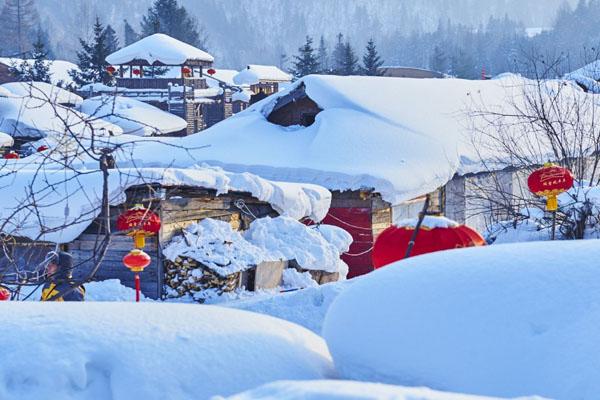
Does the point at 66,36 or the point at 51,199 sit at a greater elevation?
the point at 66,36

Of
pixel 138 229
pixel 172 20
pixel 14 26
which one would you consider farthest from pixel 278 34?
pixel 138 229

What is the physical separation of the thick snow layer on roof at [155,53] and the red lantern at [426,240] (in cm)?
3266

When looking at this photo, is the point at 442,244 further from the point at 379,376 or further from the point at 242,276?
the point at 242,276

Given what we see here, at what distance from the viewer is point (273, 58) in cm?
16975

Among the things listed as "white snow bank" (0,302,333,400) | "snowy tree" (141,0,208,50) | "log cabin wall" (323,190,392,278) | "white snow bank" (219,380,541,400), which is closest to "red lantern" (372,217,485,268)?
"white snow bank" (0,302,333,400)

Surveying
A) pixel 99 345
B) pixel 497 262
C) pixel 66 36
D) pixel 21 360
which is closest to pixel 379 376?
pixel 497 262

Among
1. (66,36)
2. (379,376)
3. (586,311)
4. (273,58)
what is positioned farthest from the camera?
(273,58)

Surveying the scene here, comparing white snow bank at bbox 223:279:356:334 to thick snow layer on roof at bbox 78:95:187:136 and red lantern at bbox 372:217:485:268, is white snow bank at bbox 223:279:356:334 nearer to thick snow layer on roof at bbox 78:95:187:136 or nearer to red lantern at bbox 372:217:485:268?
red lantern at bbox 372:217:485:268

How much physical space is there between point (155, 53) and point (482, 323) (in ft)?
122

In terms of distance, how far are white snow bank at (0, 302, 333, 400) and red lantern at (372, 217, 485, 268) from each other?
3.80 meters

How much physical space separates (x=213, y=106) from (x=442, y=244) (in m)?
38.1

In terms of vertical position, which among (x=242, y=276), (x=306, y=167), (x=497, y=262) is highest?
(x=497, y=262)

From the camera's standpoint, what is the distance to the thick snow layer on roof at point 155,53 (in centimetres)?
3881

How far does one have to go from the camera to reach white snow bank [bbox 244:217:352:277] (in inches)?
586
